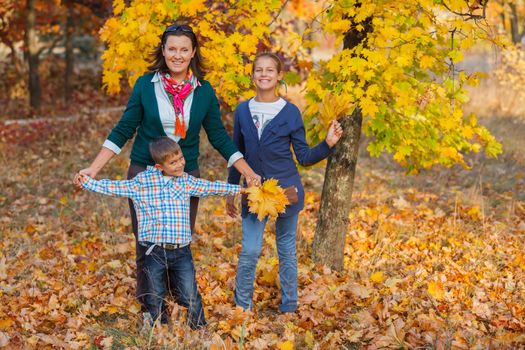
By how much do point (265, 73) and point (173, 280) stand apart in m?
1.66

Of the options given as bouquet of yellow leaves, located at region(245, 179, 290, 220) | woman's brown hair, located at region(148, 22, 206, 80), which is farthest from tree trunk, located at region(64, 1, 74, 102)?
bouquet of yellow leaves, located at region(245, 179, 290, 220)

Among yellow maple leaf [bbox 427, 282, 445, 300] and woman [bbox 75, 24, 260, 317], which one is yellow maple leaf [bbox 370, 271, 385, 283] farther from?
woman [bbox 75, 24, 260, 317]

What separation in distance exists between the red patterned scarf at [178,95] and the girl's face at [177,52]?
0.27ft

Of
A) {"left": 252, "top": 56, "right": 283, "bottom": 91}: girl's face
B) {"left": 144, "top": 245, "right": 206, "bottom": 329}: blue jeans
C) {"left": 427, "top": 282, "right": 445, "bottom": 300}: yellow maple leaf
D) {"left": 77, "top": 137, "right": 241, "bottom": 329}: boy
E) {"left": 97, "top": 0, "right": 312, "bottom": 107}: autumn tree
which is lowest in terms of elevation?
{"left": 427, "top": 282, "right": 445, "bottom": 300}: yellow maple leaf

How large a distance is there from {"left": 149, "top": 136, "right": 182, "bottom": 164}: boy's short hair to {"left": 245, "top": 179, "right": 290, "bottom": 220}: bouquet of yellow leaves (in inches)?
22.0

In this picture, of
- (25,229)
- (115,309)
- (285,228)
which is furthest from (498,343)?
(25,229)

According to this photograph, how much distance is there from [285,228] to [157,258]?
97 cm

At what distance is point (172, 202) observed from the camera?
3820 mm

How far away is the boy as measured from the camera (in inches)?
146

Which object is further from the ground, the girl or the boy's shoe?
the girl

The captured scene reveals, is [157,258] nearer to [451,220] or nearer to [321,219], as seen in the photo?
[321,219]

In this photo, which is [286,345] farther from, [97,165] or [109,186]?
[97,165]

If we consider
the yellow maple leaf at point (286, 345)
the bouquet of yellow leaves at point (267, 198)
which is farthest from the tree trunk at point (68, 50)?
the yellow maple leaf at point (286, 345)

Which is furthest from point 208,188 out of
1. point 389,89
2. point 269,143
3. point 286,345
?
point 389,89
